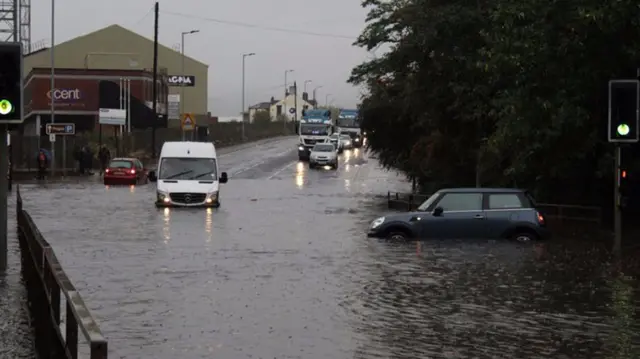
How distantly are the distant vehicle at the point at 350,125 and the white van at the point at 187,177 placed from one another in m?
66.0

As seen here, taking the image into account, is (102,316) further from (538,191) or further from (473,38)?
(473,38)

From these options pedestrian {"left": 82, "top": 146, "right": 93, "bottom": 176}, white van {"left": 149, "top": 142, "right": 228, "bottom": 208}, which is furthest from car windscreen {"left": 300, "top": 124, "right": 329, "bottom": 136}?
white van {"left": 149, "top": 142, "right": 228, "bottom": 208}

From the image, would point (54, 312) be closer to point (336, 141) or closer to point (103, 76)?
point (336, 141)

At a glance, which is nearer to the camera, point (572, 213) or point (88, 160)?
point (572, 213)

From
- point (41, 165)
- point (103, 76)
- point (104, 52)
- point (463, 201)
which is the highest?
point (104, 52)

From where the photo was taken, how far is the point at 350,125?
106 m

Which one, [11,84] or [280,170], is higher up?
[11,84]

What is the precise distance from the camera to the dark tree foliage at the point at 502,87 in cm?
2541

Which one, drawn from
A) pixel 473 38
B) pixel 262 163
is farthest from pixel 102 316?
pixel 262 163

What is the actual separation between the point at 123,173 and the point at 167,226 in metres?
25.7

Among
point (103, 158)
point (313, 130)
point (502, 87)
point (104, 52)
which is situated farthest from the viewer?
point (104, 52)

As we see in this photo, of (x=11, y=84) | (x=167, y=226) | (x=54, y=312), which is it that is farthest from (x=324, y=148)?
(x=54, y=312)

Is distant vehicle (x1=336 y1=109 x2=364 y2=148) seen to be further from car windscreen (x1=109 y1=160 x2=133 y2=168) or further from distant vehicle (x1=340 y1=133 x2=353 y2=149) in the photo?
car windscreen (x1=109 y1=160 x2=133 y2=168)

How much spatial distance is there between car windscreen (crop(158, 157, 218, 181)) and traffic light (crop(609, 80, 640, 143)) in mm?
18107
